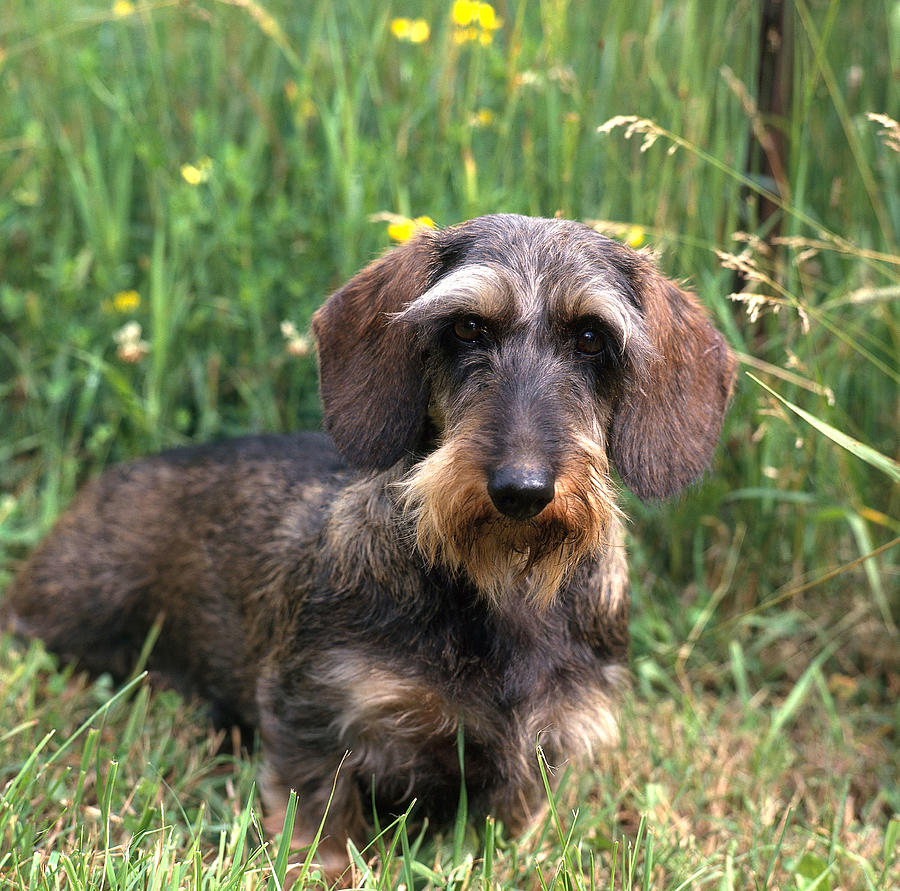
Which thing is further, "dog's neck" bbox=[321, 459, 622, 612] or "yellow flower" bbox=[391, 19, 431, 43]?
"yellow flower" bbox=[391, 19, 431, 43]

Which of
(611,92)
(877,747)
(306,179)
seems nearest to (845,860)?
(877,747)

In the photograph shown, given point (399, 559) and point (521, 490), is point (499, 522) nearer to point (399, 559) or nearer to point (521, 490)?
point (521, 490)

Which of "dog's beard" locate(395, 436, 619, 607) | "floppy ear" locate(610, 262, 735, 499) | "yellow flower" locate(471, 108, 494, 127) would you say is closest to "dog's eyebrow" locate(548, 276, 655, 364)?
"floppy ear" locate(610, 262, 735, 499)

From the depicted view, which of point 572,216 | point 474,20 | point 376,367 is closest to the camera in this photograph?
point 376,367

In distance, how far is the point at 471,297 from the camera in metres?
2.46

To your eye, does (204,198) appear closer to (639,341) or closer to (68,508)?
(68,508)

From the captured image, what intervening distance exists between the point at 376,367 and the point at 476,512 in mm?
539

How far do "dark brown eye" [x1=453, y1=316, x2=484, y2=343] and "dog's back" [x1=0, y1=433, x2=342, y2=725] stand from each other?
0.94 meters

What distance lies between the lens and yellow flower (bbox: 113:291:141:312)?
14.4 ft

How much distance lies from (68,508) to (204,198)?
135 centimetres

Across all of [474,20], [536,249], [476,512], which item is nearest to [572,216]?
[474,20]

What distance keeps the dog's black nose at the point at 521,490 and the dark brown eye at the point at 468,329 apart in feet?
1.42

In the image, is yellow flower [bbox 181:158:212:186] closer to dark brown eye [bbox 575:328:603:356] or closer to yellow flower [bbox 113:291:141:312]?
yellow flower [bbox 113:291:141:312]

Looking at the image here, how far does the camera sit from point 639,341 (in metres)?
2.52
